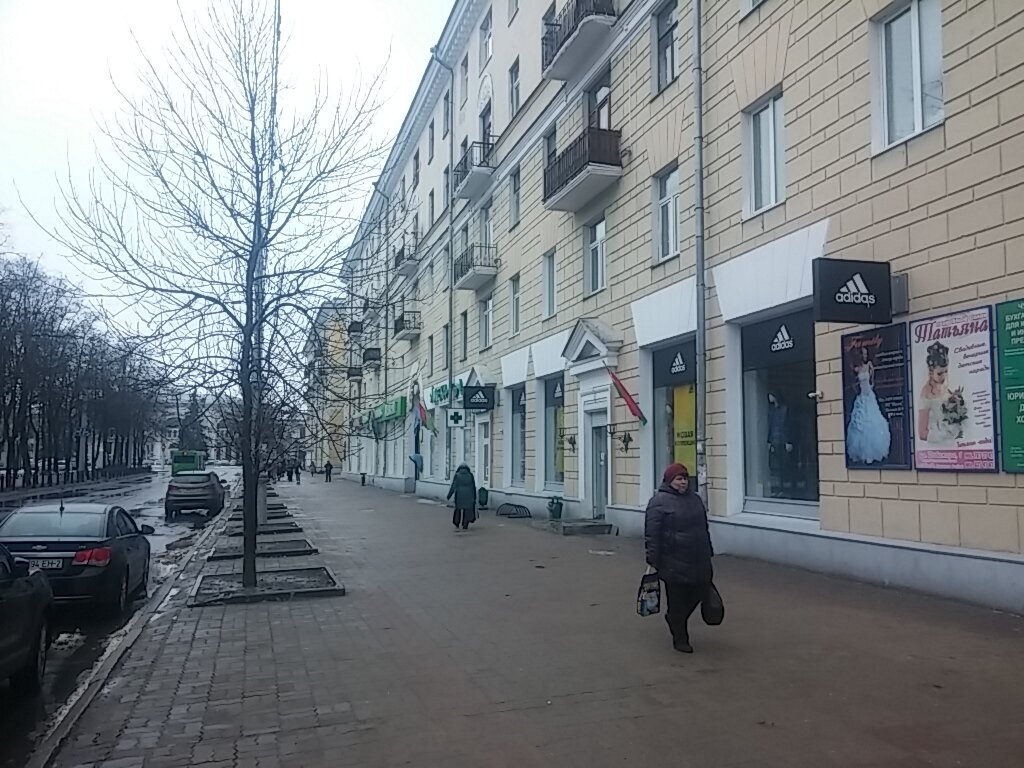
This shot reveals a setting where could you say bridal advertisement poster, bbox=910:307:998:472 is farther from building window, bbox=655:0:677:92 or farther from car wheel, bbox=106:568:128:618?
car wheel, bbox=106:568:128:618

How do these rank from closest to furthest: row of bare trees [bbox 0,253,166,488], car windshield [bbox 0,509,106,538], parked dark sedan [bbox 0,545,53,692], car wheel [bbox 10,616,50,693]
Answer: parked dark sedan [bbox 0,545,53,692], car wheel [bbox 10,616,50,693], car windshield [bbox 0,509,106,538], row of bare trees [bbox 0,253,166,488]

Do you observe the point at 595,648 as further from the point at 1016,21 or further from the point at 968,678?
the point at 1016,21

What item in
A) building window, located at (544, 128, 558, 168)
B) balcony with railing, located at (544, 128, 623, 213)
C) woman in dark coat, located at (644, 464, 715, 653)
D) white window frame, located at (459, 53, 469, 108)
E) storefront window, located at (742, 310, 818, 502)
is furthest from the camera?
white window frame, located at (459, 53, 469, 108)

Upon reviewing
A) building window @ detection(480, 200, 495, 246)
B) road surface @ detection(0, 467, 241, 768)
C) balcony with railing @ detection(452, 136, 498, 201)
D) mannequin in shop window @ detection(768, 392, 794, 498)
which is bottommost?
road surface @ detection(0, 467, 241, 768)

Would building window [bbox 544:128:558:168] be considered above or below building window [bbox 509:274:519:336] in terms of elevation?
above

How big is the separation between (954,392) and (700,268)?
6120 millimetres

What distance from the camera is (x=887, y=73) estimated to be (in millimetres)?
11773

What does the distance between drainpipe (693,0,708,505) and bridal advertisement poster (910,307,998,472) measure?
4.94 m

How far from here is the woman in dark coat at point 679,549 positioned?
7.69 m

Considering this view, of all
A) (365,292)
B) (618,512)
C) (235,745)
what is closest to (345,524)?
(618,512)

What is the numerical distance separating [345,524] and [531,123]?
39.7 feet

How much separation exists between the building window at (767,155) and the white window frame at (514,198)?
42.1 feet

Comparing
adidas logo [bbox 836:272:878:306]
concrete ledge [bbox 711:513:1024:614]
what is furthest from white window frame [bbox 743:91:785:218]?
concrete ledge [bbox 711:513:1024:614]

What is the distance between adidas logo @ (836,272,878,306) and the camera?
35.7 feet
